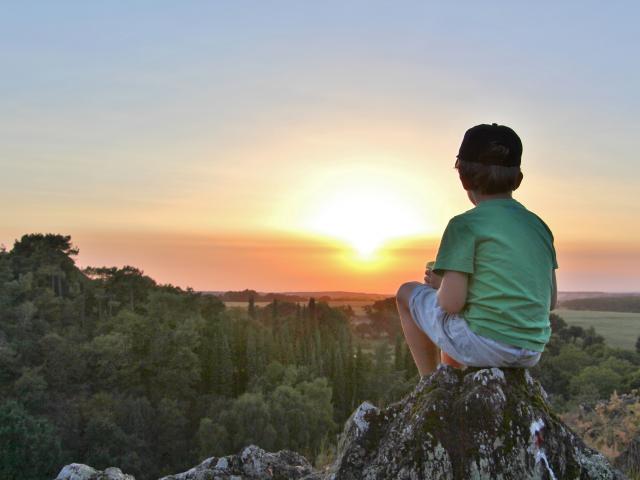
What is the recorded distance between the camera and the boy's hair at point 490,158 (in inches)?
187

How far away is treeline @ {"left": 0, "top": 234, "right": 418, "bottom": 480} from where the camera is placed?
46.3 metres

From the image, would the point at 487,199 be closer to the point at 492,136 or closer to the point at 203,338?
the point at 492,136

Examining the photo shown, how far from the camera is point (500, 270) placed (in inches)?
178

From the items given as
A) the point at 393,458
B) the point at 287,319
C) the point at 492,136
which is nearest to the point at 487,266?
the point at 492,136

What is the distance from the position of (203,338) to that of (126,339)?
33.1 ft

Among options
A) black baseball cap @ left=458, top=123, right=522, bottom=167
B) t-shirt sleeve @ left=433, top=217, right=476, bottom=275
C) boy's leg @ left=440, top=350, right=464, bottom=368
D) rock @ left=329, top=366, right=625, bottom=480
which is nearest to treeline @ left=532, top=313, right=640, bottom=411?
boy's leg @ left=440, top=350, right=464, bottom=368

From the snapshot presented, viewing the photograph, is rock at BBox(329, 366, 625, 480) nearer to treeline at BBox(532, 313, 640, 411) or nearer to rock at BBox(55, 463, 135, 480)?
rock at BBox(55, 463, 135, 480)

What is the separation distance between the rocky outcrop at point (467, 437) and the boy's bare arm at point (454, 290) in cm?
50

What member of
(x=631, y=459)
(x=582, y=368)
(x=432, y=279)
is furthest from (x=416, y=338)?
(x=582, y=368)

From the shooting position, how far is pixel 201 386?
66375mm

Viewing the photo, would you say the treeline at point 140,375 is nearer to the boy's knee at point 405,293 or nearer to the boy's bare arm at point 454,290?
the boy's knee at point 405,293

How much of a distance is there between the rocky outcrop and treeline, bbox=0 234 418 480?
34614mm

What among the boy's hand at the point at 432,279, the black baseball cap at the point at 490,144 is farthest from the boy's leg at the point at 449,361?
the black baseball cap at the point at 490,144

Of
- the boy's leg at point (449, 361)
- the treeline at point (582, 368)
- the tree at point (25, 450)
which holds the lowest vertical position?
the tree at point (25, 450)
